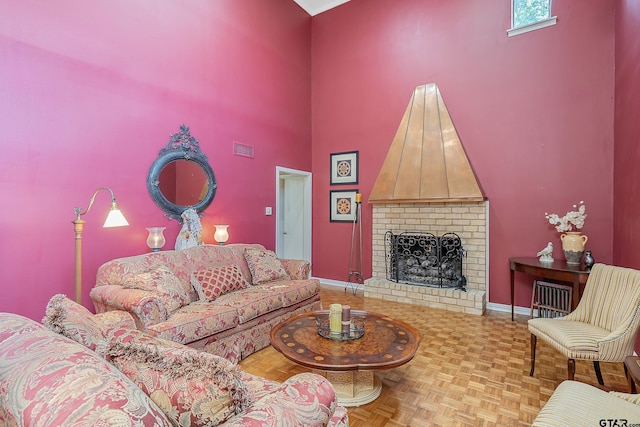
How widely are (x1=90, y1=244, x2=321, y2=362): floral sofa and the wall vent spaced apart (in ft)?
4.57

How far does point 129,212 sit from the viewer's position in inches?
127

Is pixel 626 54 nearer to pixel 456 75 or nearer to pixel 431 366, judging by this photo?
pixel 456 75

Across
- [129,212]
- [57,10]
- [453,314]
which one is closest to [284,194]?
[129,212]

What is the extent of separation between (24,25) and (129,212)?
67.3 inches

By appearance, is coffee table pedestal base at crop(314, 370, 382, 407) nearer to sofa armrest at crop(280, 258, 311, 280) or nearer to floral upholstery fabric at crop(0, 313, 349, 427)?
floral upholstery fabric at crop(0, 313, 349, 427)

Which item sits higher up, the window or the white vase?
the window

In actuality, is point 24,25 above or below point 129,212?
above

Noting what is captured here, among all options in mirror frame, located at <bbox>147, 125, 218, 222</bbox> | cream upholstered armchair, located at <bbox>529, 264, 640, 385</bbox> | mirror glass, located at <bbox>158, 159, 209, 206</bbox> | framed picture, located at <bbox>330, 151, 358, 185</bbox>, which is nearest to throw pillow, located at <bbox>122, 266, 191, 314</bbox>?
mirror frame, located at <bbox>147, 125, 218, 222</bbox>

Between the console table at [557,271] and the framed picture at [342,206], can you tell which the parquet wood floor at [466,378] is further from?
the framed picture at [342,206]

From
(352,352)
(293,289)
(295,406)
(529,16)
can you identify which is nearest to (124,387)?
(295,406)

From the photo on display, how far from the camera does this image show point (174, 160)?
11.8 ft

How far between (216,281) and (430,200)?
2.97 m

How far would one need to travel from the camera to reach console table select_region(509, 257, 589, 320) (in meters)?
3.03

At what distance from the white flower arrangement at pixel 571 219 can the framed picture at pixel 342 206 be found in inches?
107
